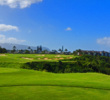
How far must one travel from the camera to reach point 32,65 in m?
38.2

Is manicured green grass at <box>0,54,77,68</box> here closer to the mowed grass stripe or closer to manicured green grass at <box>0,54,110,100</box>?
the mowed grass stripe

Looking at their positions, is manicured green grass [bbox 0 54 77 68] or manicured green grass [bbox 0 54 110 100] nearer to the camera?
manicured green grass [bbox 0 54 110 100]

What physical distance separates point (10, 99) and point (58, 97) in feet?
8.10

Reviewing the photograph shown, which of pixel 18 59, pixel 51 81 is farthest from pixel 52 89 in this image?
pixel 18 59

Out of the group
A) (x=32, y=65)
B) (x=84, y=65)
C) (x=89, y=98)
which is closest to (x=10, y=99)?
(x=89, y=98)

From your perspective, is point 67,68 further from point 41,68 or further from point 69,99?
point 69,99

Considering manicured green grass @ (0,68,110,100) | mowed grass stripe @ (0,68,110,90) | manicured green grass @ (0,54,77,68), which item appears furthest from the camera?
manicured green grass @ (0,54,77,68)

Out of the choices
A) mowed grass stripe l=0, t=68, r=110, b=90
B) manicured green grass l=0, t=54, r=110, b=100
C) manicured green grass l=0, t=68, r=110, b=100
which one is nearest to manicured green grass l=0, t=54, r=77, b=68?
mowed grass stripe l=0, t=68, r=110, b=90

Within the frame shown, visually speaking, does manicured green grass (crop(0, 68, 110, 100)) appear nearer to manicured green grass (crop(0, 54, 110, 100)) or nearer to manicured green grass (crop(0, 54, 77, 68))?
manicured green grass (crop(0, 54, 110, 100))

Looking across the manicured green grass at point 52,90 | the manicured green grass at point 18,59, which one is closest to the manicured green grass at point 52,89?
the manicured green grass at point 52,90

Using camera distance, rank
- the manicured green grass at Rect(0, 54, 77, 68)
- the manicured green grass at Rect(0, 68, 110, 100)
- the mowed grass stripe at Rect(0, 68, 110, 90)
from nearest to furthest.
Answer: the manicured green grass at Rect(0, 68, 110, 100), the mowed grass stripe at Rect(0, 68, 110, 90), the manicured green grass at Rect(0, 54, 77, 68)

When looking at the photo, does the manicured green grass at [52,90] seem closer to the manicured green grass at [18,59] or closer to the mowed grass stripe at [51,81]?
the mowed grass stripe at [51,81]

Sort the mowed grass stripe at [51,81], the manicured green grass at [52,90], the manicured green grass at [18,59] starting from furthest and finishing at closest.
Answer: the manicured green grass at [18,59] < the mowed grass stripe at [51,81] < the manicured green grass at [52,90]

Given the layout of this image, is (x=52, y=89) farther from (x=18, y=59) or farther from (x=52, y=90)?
(x=18, y=59)
